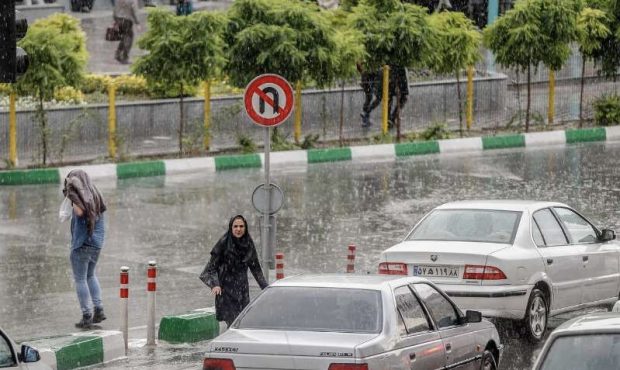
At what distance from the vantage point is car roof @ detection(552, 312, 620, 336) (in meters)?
8.30

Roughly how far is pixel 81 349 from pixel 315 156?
55.8 feet

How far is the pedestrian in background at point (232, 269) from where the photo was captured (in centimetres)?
1364

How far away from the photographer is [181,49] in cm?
2888

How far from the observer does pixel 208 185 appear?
26125mm

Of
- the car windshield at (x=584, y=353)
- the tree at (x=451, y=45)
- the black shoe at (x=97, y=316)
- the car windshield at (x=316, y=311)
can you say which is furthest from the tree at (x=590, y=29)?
the car windshield at (x=584, y=353)

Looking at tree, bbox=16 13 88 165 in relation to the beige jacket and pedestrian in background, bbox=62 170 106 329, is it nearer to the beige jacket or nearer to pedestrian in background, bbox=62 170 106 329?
the beige jacket

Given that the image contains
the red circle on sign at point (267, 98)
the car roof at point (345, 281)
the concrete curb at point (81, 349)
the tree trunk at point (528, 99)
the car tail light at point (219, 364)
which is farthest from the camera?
the tree trunk at point (528, 99)

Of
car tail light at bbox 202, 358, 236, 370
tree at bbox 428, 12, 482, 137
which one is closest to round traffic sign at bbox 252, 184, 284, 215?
car tail light at bbox 202, 358, 236, 370

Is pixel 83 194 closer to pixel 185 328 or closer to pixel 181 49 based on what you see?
pixel 185 328

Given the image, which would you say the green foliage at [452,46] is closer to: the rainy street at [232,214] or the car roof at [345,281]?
the rainy street at [232,214]

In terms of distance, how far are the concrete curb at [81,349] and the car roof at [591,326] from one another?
545cm

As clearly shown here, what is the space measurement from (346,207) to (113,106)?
23.1ft

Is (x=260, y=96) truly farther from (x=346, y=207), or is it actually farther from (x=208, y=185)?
(x=208, y=185)

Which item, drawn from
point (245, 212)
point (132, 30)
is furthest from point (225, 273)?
point (132, 30)
